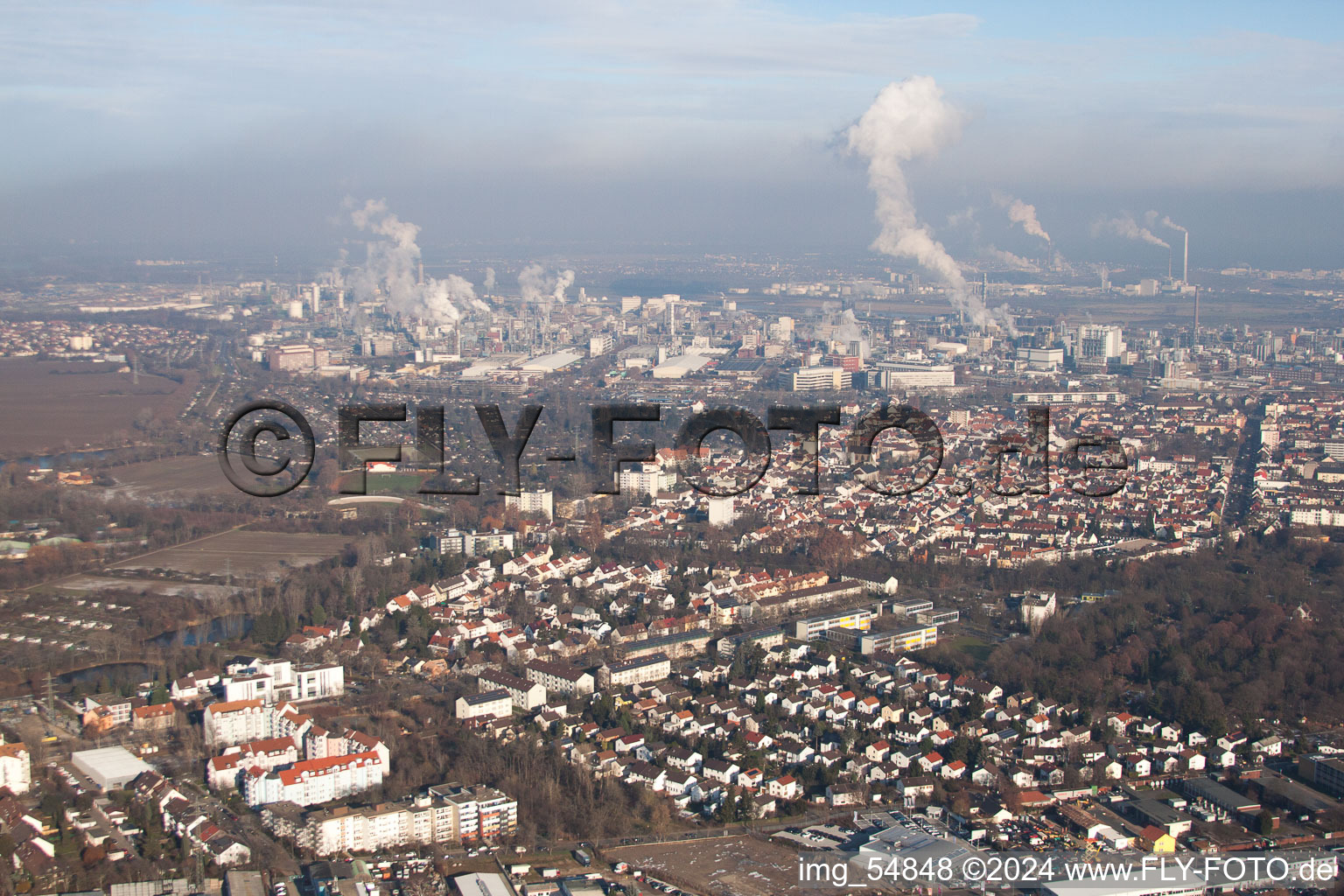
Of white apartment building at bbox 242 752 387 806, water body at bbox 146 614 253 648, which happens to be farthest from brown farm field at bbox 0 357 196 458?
white apartment building at bbox 242 752 387 806

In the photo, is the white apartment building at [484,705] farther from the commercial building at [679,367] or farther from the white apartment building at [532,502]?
the commercial building at [679,367]

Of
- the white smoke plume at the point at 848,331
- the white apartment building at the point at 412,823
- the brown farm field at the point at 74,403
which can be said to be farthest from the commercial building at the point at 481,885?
the white smoke plume at the point at 848,331

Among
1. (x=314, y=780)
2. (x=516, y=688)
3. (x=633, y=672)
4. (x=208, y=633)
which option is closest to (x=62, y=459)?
(x=208, y=633)

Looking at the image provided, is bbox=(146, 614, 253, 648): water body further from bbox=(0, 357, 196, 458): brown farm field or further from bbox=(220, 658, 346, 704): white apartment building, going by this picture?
bbox=(0, 357, 196, 458): brown farm field

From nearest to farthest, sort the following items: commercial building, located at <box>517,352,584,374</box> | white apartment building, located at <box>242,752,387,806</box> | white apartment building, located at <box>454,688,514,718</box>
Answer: white apartment building, located at <box>242,752,387,806</box>, white apartment building, located at <box>454,688,514,718</box>, commercial building, located at <box>517,352,584,374</box>

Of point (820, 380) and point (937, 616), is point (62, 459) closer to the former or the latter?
point (937, 616)

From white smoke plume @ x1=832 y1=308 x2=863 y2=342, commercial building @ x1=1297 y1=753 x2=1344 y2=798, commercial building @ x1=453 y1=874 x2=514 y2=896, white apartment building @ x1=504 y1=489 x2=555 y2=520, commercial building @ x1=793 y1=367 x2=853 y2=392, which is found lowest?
commercial building @ x1=453 y1=874 x2=514 y2=896
